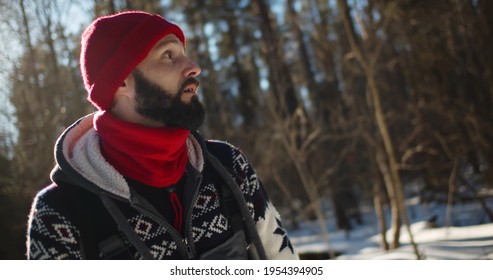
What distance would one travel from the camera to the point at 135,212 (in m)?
1.16

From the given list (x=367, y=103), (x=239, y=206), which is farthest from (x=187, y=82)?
(x=367, y=103)

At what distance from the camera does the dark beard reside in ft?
4.22

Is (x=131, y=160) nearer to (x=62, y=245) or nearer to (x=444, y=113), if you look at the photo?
(x=62, y=245)

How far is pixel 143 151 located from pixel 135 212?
17 cm

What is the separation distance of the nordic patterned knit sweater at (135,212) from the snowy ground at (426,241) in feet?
5.35

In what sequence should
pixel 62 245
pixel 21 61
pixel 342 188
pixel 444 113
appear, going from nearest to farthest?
pixel 62 245 → pixel 21 61 → pixel 444 113 → pixel 342 188

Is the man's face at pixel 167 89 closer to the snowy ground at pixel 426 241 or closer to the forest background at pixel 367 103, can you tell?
the snowy ground at pixel 426 241

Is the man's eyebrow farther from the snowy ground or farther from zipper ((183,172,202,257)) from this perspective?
the snowy ground

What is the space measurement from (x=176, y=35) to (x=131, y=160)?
0.43 meters

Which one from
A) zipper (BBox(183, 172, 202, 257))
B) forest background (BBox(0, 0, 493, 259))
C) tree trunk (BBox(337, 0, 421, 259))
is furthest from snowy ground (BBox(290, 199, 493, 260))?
zipper (BBox(183, 172, 202, 257))

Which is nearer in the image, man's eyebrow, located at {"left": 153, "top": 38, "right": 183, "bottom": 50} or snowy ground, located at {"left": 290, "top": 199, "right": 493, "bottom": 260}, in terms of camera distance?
man's eyebrow, located at {"left": 153, "top": 38, "right": 183, "bottom": 50}

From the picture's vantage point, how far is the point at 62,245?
3.48ft

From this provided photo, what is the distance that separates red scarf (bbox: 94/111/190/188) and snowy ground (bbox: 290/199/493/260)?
184 centimetres
